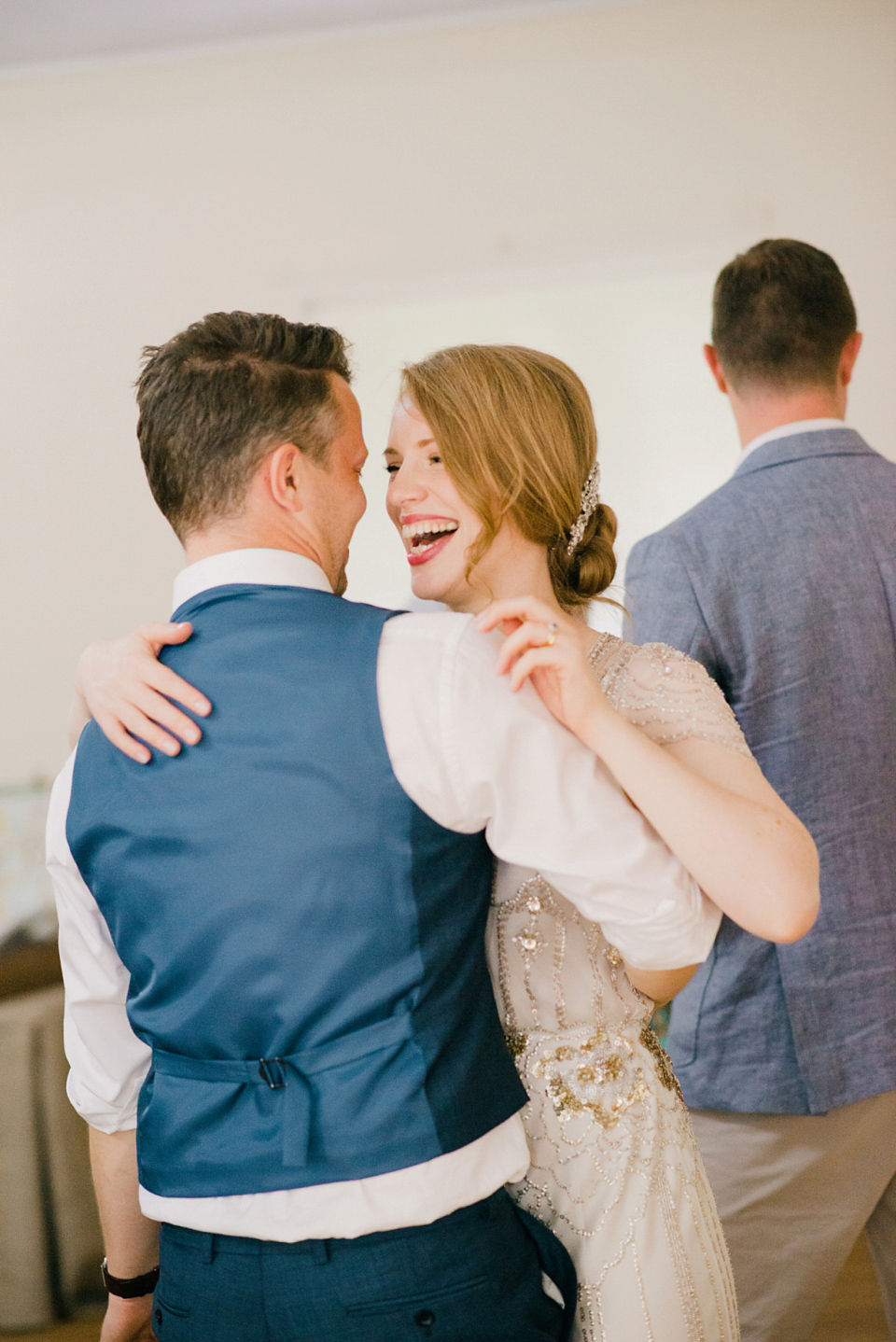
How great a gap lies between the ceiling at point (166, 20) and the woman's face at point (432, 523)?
274 centimetres

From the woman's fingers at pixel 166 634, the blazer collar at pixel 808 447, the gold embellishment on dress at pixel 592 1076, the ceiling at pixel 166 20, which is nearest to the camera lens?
the woman's fingers at pixel 166 634

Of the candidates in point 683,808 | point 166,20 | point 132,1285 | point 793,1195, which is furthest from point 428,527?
point 166,20

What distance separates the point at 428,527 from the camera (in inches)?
64.8

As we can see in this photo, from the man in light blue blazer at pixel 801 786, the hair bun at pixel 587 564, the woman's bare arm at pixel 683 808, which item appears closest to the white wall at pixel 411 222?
the man in light blue blazer at pixel 801 786

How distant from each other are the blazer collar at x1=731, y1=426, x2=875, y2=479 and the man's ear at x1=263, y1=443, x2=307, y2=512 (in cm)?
105

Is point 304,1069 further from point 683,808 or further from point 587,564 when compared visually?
point 587,564

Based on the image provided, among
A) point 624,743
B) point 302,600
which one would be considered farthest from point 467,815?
point 302,600

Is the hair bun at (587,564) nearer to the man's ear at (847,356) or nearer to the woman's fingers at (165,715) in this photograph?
the man's ear at (847,356)

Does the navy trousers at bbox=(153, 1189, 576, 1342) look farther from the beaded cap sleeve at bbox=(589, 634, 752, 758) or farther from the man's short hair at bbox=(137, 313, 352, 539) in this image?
the man's short hair at bbox=(137, 313, 352, 539)

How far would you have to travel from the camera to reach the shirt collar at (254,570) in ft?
3.76

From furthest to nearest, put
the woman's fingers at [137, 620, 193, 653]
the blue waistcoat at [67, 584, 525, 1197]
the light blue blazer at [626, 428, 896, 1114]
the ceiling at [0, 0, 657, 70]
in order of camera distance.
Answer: the ceiling at [0, 0, 657, 70], the light blue blazer at [626, 428, 896, 1114], the woman's fingers at [137, 620, 193, 653], the blue waistcoat at [67, 584, 525, 1197]

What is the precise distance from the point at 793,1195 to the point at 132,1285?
1102 mm

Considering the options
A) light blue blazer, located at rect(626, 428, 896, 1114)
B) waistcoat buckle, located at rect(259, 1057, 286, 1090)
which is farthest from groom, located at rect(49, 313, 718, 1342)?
light blue blazer, located at rect(626, 428, 896, 1114)

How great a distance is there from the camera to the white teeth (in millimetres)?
1636
